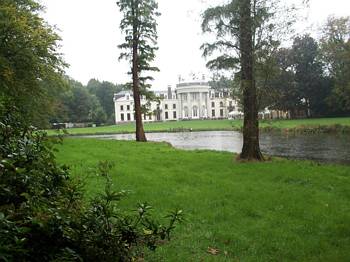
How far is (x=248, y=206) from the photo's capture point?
7250 mm

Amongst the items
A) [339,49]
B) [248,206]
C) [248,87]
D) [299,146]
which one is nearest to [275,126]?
[248,87]

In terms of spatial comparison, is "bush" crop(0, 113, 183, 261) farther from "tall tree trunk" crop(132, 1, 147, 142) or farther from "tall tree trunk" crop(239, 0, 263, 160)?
"tall tree trunk" crop(132, 1, 147, 142)

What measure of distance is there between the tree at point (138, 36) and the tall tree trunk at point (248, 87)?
530 inches

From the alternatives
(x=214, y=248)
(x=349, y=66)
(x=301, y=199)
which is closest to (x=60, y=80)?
(x=301, y=199)

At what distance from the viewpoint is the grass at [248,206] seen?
→ 5.05 meters

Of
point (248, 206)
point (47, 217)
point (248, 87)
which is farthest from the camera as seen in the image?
point (248, 87)

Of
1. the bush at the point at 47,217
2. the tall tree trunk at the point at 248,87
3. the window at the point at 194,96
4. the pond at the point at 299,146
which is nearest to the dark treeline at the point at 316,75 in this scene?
the pond at the point at 299,146

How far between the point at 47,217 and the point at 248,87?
11.4 meters

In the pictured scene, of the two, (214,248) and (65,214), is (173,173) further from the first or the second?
(65,214)

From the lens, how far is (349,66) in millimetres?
42500

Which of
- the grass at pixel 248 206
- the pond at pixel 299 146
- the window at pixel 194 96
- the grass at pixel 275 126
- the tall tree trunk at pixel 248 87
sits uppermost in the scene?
the window at pixel 194 96

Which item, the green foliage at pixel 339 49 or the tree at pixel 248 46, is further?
the green foliage at pixel 339 49

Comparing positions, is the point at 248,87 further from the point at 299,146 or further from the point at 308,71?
the point at 308,71

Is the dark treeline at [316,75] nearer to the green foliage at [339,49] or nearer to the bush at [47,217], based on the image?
the green foliage at [339,49]
